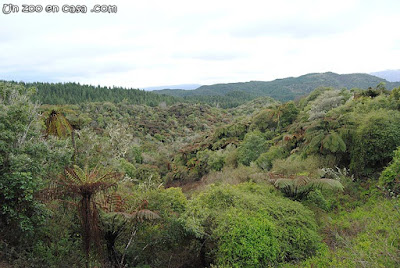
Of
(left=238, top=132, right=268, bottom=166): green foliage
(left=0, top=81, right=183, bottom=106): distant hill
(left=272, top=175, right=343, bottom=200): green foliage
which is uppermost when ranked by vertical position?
(left=0, top=81, right=183, bottom=106): distant hill

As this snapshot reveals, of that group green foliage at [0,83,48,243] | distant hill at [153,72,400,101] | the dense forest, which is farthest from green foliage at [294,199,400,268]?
distant hill at [153,72,400,101]

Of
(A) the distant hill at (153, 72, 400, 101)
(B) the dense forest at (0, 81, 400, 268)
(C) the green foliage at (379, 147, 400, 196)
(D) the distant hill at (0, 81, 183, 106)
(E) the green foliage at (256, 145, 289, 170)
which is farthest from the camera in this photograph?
(A) the distant hill at (153, 72, 400, 101)

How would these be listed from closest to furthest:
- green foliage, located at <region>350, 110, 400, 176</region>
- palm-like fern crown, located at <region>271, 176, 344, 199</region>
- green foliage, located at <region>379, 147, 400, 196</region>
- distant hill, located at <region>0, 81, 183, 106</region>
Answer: palm-like fern crown, located at <region>271, 176, 344, 199</region> → green foliage, located at <region>379, 147, 400, 196</region> → green foliage, located at <region>350, 110, 400, 176</region> → distant hill, located at <region>0, 81, 183, 106</region>

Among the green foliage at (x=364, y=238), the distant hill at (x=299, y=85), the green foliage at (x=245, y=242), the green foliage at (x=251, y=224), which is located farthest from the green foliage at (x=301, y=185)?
the distant hill at (x=299, y=85)

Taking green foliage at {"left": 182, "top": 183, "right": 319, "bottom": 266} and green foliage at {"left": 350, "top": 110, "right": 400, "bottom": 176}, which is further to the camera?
green foliage at {"left": 350, "top": 110, "right": 400, "bottom": 176}

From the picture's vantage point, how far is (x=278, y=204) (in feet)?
24.2

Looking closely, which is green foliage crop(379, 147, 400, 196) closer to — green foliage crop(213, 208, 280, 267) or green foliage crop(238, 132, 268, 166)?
green foliage crop(213, 208, 280, 267)

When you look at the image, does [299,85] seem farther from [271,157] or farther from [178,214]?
[178,214]

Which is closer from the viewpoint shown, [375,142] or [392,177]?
[392,177]

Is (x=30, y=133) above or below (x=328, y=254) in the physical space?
above

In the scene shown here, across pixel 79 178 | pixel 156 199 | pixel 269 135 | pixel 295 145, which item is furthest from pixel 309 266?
pixel 269 135

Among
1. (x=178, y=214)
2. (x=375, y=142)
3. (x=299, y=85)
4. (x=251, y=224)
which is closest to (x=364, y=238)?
(x=251, y=224)

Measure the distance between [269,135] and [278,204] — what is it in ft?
55.6

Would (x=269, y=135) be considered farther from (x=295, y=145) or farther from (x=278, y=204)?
(x=278, y=204)
